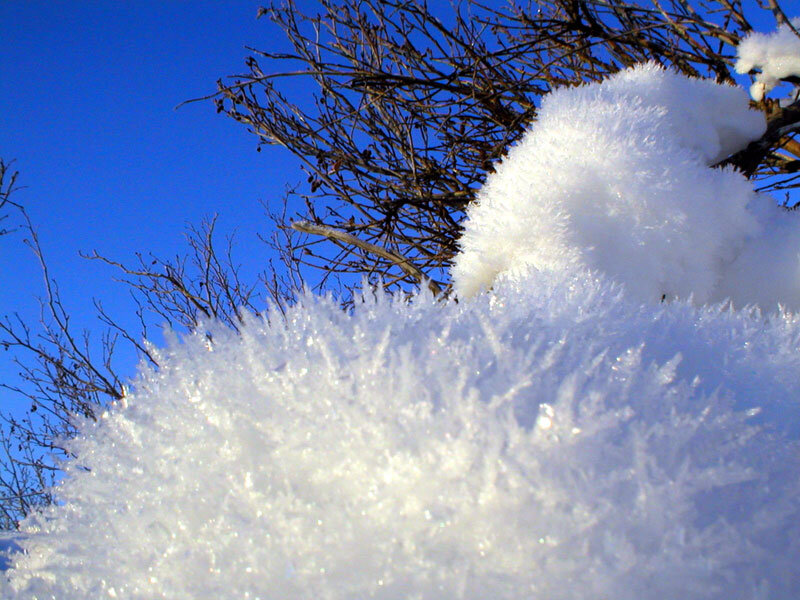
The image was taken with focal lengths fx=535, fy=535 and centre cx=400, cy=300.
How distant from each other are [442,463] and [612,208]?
27.4 inches

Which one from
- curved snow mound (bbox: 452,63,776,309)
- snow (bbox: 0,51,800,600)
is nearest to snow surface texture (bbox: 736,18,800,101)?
curved snow mound (bbox: 452,63,776,309)

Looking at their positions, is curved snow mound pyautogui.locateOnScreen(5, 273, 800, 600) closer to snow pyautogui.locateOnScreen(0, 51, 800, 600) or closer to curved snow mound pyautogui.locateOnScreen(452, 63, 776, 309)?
snow pyautogui.locateOnScreen(0, 51, 800, 600)

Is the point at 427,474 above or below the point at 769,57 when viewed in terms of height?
below

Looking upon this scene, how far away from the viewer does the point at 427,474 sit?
0.29m

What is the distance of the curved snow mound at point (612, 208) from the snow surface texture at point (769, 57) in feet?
1.87

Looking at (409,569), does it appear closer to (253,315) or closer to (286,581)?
(286,581)

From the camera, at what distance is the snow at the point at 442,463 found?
28cm

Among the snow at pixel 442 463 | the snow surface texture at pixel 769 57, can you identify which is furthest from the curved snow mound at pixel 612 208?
the snow surface texture at pixel 769 57

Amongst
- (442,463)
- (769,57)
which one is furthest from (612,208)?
(769,57)

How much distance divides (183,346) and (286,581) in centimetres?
21

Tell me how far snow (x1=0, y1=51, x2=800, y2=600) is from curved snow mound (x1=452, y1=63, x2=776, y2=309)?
0.34 metres

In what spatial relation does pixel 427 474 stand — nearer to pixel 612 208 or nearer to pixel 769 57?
pixel 612 208

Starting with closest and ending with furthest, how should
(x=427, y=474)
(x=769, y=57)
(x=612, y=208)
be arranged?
(x=427, y=474) < (x=612, y=208) < (x=769, y=57)

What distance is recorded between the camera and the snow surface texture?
4.21ft
